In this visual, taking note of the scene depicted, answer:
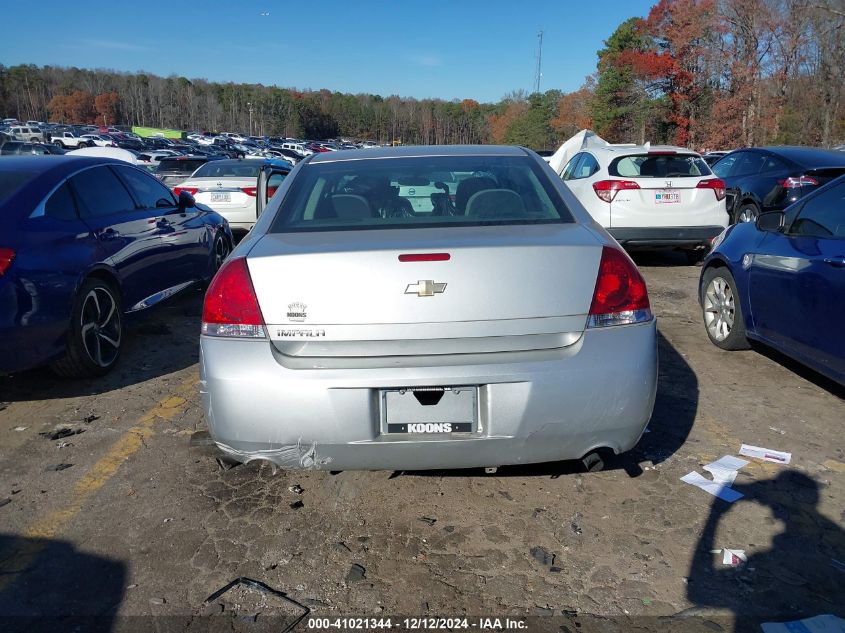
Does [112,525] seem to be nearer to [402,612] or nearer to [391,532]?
[391,532]

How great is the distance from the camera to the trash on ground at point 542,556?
2.56m

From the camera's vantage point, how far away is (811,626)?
2.17m

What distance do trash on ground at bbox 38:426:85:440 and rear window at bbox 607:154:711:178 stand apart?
6.94m

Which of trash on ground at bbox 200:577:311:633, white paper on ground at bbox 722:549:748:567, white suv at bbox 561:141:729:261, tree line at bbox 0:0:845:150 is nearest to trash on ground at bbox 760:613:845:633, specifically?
white paper on ground at bbox 722:549:748:567

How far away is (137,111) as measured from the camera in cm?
14150

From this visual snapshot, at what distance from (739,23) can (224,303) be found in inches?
1927

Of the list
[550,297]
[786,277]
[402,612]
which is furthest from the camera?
[786,277]

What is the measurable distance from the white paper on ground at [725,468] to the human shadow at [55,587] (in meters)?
2.73

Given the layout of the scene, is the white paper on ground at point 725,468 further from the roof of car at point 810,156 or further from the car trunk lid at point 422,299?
the roof of car at point 810,156

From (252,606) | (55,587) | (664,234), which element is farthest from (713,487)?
(664,234)

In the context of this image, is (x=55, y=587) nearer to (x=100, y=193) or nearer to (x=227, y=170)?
(x=100, y=193)

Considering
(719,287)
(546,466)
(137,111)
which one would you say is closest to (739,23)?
(719,287)

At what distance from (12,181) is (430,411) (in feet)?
12.0

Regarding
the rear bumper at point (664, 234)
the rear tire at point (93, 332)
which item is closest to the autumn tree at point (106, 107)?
the rear bumper at point (664, 234)
